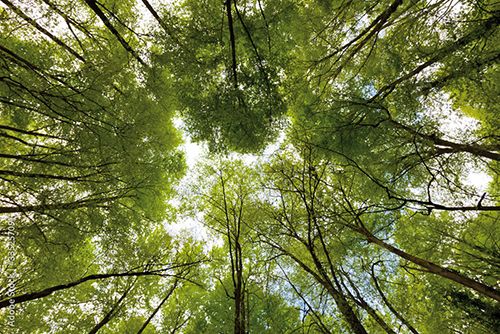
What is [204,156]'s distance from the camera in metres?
6.61

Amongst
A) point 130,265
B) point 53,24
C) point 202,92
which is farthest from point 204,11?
point 130,265

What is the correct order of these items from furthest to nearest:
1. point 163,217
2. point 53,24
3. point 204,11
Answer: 1. point 163,217
2. point 204,11
3. point 53,24

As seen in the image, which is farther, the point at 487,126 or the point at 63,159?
the point at 487,126

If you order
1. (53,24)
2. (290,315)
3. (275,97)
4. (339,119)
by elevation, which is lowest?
(290,315)

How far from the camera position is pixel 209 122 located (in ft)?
16.5

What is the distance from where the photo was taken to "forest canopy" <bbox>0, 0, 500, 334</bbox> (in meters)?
3.71

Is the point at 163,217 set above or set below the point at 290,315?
above

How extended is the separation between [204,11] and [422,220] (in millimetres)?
6418

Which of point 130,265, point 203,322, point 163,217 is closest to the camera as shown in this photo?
point 130,265

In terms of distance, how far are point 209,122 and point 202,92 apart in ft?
1.86

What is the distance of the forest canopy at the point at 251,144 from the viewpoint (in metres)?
3.71

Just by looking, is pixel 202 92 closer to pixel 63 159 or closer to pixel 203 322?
pixel 63 159

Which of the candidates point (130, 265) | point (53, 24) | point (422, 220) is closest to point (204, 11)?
point (53, 24)

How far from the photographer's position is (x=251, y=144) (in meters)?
5.25
